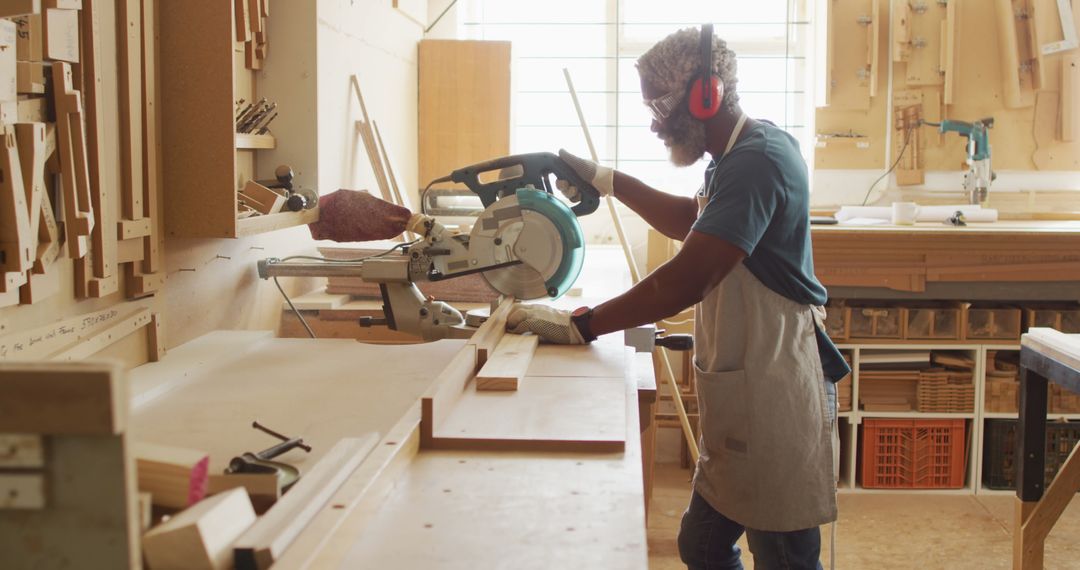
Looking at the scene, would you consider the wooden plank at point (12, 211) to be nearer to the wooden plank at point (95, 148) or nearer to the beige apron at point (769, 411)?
the wooden plank at point (95, 148)

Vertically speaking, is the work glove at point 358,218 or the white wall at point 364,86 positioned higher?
the white wall at point 364,86

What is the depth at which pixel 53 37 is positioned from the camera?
70.1 inches

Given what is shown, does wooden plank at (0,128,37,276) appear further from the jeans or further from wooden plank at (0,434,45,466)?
the jeans

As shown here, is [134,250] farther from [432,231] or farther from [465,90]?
[465,90]

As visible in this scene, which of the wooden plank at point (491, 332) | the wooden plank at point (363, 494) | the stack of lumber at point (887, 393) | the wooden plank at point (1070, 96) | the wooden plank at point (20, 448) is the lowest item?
the stack of lumber at point (887, 393)

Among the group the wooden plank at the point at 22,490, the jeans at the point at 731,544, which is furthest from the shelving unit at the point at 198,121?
the wooden plank at the point at 22,490

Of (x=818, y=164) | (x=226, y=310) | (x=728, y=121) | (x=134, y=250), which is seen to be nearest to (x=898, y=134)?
(x=818, y=164)

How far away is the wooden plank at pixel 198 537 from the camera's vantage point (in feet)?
3.02

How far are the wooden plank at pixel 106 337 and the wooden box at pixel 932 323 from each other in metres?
3.17

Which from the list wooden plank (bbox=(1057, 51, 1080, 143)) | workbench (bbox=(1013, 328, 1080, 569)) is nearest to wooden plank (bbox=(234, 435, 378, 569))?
workbench (bbox=(1013, 328, 1080, 569))

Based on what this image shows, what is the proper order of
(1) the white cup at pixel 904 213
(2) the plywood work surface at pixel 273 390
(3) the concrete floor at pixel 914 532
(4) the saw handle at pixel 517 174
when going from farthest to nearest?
(1) the white cup at pixel 904 213 → (3) the concrete floor at pixel 914 532 → (4) the saw handle at pixel 517 174 → (2) the plywood work surface at pixel 273 390

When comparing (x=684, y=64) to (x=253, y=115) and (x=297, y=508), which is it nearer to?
(x=253, y=115)

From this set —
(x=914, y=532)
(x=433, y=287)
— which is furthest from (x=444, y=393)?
(x=914, y=532)

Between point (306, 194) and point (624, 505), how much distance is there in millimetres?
1776
